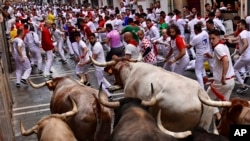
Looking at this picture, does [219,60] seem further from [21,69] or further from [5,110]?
[21,69]

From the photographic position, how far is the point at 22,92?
15.2 m

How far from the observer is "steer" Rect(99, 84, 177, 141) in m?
5.61

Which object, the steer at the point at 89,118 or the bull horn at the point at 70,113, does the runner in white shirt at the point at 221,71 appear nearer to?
the steer at the point at 89,118

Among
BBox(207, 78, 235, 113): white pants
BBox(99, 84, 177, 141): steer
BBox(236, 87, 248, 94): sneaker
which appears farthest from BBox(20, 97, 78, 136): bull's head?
BBox(236, 87, 248, 94): sneaker

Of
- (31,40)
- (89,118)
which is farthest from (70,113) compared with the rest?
(31,40)

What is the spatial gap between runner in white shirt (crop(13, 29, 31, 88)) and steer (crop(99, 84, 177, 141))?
8.98 metres

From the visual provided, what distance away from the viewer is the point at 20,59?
51.9 ft

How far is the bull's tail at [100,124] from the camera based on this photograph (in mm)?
7688

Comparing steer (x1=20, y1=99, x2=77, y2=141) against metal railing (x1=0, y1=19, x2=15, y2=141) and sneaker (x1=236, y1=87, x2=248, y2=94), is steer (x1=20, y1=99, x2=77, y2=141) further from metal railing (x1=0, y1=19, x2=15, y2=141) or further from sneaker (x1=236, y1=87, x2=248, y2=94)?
sneaker (x1=236, y1=87, x2=248, y2=94)

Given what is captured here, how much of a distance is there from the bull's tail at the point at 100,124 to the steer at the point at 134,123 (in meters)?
0.44

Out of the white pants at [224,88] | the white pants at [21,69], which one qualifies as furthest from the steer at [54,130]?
the white pants at [21,69]

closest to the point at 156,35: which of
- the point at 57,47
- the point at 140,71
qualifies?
the point at 57,47

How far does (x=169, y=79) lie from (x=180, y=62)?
448 cm

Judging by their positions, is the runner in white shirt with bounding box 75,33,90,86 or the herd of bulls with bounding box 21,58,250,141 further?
the runner in white shirt with bounding box 75,33,90,86
